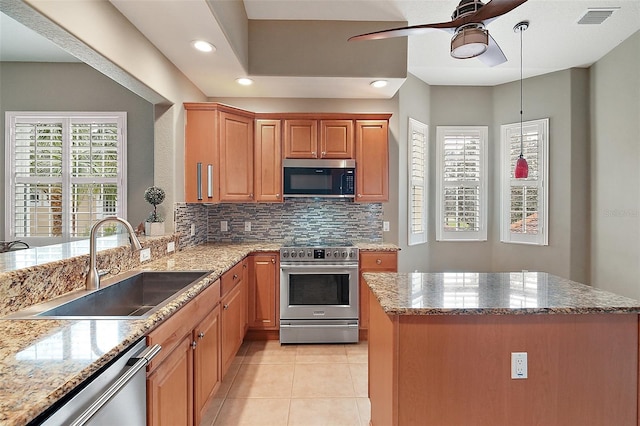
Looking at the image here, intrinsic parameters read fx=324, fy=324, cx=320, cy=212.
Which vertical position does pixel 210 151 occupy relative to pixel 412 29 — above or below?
below

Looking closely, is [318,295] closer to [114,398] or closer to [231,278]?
[231,278]

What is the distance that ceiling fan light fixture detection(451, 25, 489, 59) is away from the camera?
1.81 meters

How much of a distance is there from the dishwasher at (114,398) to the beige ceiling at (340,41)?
2.11 meters

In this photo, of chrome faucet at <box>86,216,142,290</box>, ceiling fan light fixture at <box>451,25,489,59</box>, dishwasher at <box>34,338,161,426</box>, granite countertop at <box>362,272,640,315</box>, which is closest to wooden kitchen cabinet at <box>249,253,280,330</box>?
granite countertop at <box>362,272,640,315</box>

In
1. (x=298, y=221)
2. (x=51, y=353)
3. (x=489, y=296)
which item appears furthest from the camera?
(x=298, y=221)

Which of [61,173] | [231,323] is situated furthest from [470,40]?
[61,173]

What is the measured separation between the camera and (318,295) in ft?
10.5

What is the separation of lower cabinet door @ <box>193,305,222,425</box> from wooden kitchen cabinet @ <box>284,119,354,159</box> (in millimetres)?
1933

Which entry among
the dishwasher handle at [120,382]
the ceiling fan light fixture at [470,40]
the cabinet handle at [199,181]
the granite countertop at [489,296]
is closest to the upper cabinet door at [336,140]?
the cabinet handle at [199,181]

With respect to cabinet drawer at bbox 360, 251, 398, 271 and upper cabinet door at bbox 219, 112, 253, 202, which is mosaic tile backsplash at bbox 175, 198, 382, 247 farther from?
cabinet drawer at bbox 360, 251, 398, 271

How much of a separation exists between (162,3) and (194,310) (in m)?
1.87

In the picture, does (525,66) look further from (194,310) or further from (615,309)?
(194,310)

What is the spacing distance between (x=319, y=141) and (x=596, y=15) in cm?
274

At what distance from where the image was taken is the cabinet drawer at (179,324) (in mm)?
1316
